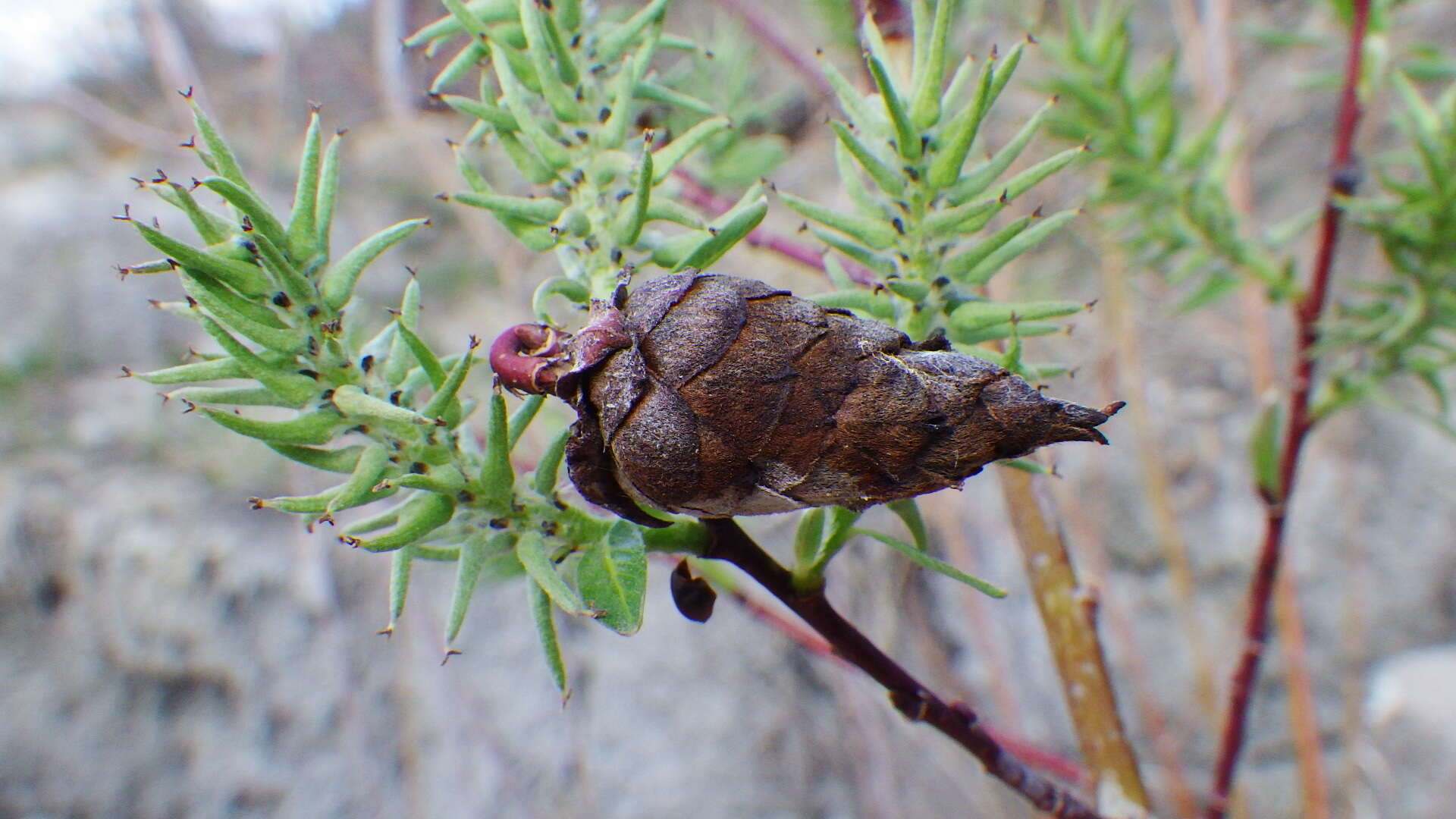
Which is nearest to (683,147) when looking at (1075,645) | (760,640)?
(1075,645)

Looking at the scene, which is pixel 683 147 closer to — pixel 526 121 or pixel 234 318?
pixel 526 121

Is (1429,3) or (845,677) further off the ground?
(1429,3)

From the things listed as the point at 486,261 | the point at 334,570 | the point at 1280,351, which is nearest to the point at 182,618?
the point at 334,570

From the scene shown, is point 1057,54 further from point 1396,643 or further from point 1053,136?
point 1396,643

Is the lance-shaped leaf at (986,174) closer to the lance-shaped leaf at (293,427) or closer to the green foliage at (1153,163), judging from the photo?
the lance-shaped leaf at (293,427)

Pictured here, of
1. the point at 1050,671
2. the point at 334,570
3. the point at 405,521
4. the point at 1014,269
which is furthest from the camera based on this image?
the point at 334,570

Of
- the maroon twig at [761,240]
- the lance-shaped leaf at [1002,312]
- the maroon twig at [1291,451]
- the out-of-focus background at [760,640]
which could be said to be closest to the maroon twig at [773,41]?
the maroon twig at [761,240]

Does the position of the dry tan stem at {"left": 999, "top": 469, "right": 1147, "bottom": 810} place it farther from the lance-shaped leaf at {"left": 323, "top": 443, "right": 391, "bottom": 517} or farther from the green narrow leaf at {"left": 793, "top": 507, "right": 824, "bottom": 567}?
the lance-shaped leaf at {"left": 323, "top": 443, "right": 391, "bottom": 517}
